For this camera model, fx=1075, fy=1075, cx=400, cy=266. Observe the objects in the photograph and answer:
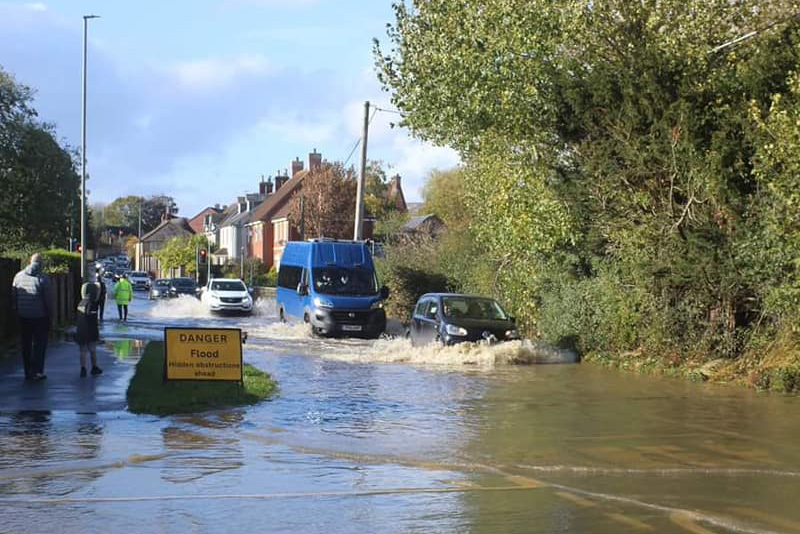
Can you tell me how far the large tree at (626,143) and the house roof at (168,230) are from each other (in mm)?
130865

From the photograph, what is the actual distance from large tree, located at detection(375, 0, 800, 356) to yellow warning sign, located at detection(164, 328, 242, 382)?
341 inches

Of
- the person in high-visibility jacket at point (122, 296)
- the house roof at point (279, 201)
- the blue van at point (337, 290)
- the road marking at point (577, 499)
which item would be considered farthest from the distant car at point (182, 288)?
the road marking at point (577, 499)

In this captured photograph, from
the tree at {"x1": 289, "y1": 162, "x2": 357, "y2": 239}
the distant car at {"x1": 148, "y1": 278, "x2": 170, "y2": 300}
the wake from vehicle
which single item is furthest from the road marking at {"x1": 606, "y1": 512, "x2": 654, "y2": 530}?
the tree at {"x1": 289, "y1": 162, "x2": 357, "y2": 239}

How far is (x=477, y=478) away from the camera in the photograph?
9750 millimetres

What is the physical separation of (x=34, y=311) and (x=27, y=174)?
68.8 feet

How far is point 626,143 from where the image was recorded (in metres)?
20.6

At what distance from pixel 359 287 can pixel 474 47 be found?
1107 cm

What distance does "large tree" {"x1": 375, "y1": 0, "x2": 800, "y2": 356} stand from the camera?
18750 mm

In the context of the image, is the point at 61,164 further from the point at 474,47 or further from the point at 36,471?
the point at 36,471

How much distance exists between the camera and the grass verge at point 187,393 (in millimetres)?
13805

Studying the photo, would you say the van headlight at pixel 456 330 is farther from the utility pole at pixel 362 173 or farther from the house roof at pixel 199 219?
the house roof at pixel 199 219

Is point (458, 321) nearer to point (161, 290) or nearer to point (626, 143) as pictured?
point (626, 143)

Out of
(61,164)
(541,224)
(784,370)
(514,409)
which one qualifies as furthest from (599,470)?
(61,164)

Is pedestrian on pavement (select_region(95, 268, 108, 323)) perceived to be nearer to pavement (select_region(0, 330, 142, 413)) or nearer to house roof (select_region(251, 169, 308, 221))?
pavement (select_region(0, 330, 142, 413))
